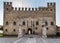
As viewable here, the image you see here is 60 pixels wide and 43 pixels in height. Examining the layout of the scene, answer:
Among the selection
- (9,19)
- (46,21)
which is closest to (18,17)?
(9,19)

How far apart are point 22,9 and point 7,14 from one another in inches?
112

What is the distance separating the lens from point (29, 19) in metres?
50.1

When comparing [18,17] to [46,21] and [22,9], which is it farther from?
[46,21]

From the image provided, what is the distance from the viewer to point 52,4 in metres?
50.7

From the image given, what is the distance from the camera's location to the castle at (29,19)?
162 ft

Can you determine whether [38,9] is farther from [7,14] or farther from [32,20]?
[7,14]

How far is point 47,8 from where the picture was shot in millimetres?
50719

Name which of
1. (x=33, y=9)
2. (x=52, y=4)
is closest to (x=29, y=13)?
(x=33, y=9)

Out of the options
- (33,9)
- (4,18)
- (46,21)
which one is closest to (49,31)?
(46,21)

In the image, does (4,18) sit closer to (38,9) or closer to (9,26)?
(9,26)

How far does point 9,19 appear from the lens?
50.6 metres

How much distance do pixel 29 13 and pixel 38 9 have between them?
1909 mm

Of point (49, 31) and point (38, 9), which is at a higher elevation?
point (38, 9)

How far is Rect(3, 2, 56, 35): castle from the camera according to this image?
4938 centimetres
